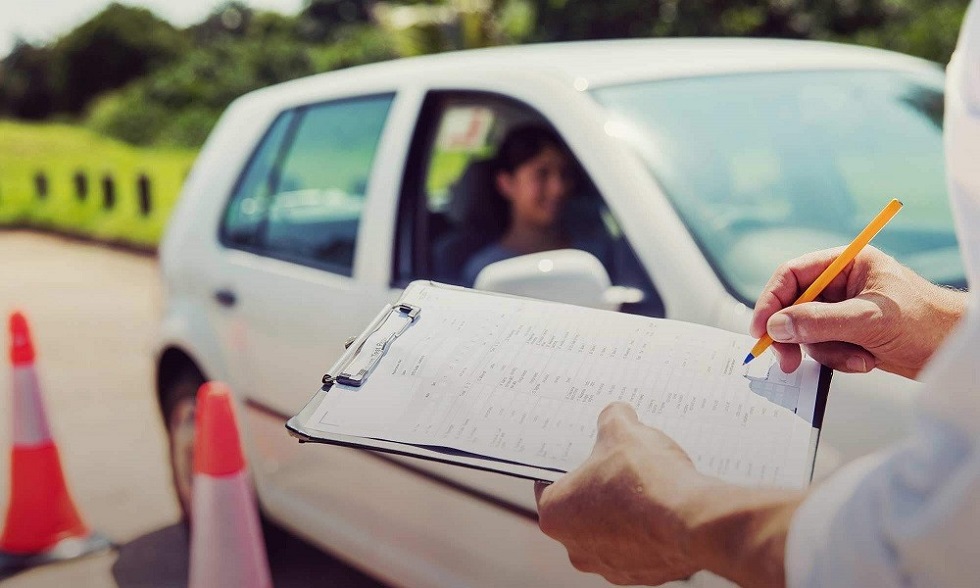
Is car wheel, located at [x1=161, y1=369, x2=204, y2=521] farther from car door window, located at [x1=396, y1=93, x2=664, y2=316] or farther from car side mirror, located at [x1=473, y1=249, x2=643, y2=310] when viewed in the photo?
car side mirror, located at [x1=473, y1=249, x2=643, y2=310]

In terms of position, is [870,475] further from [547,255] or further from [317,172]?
[317,172]

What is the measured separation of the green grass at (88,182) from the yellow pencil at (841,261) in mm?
11908

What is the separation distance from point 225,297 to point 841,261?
2425 mm

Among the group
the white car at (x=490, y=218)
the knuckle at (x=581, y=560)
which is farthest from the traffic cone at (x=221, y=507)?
the knuckle at (x=581, y=560)

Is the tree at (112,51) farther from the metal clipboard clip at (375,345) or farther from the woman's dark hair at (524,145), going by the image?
the metal clipboard clip at (375,345)

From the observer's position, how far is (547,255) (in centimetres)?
236

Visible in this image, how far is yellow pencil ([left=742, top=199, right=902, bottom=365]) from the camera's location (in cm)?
138

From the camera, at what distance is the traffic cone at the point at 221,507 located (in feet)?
9.14

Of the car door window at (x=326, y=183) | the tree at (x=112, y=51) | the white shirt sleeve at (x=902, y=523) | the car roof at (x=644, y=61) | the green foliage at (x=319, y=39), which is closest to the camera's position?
the white shirt sleeve at (x=902, y=523)

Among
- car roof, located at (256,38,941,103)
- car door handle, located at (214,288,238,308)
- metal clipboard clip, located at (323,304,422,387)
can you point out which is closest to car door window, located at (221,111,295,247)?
car door handle, located at (214,288,238,308)

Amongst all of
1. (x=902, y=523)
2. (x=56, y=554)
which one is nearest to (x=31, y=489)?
(x=56, y=554)

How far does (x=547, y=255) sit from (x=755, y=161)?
2.24ft

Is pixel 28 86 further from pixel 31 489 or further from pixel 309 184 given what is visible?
pixel 309 184

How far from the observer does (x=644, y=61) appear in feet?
9.39
